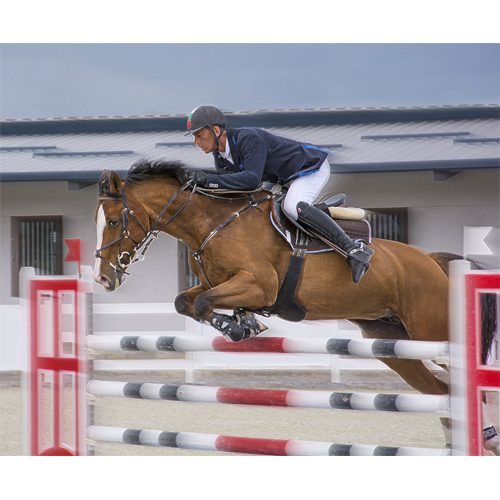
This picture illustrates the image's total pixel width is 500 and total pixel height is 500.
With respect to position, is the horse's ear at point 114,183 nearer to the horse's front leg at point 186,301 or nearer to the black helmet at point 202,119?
the black helmet at point 202,119

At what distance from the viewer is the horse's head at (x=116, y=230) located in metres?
3.66

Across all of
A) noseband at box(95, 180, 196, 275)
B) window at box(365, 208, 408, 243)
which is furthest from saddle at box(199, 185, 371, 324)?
window at box(365, 208, 408, 243)

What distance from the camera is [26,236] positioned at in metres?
10.7

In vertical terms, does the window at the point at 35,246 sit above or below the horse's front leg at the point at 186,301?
above

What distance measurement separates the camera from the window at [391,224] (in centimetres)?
967

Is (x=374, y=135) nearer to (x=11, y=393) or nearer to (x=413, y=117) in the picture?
(x=413, y=117)

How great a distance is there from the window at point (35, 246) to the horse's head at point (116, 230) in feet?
23.6

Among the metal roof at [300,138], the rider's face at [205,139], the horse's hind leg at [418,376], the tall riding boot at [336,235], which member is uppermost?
the metal roof at [300,138]

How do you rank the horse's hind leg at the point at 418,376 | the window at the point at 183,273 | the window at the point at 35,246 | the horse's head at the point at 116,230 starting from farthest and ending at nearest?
the window at the point at 35,246 < the window at the point at 183,273 < the horse's hind leg at the point at 418,376 < the horse's head at the point at 116,230

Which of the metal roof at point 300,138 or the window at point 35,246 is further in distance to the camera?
the window at point 35,246

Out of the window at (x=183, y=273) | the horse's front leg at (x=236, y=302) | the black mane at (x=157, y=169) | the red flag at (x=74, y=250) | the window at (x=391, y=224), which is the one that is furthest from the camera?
the window at (x=183, y=273)

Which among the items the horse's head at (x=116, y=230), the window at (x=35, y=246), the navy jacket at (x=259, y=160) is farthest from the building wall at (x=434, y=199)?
the horse's head at (x=116, y=230)

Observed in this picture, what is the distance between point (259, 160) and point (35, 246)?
25.5 ft

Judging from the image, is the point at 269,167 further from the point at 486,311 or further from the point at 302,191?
the point at 486,311
